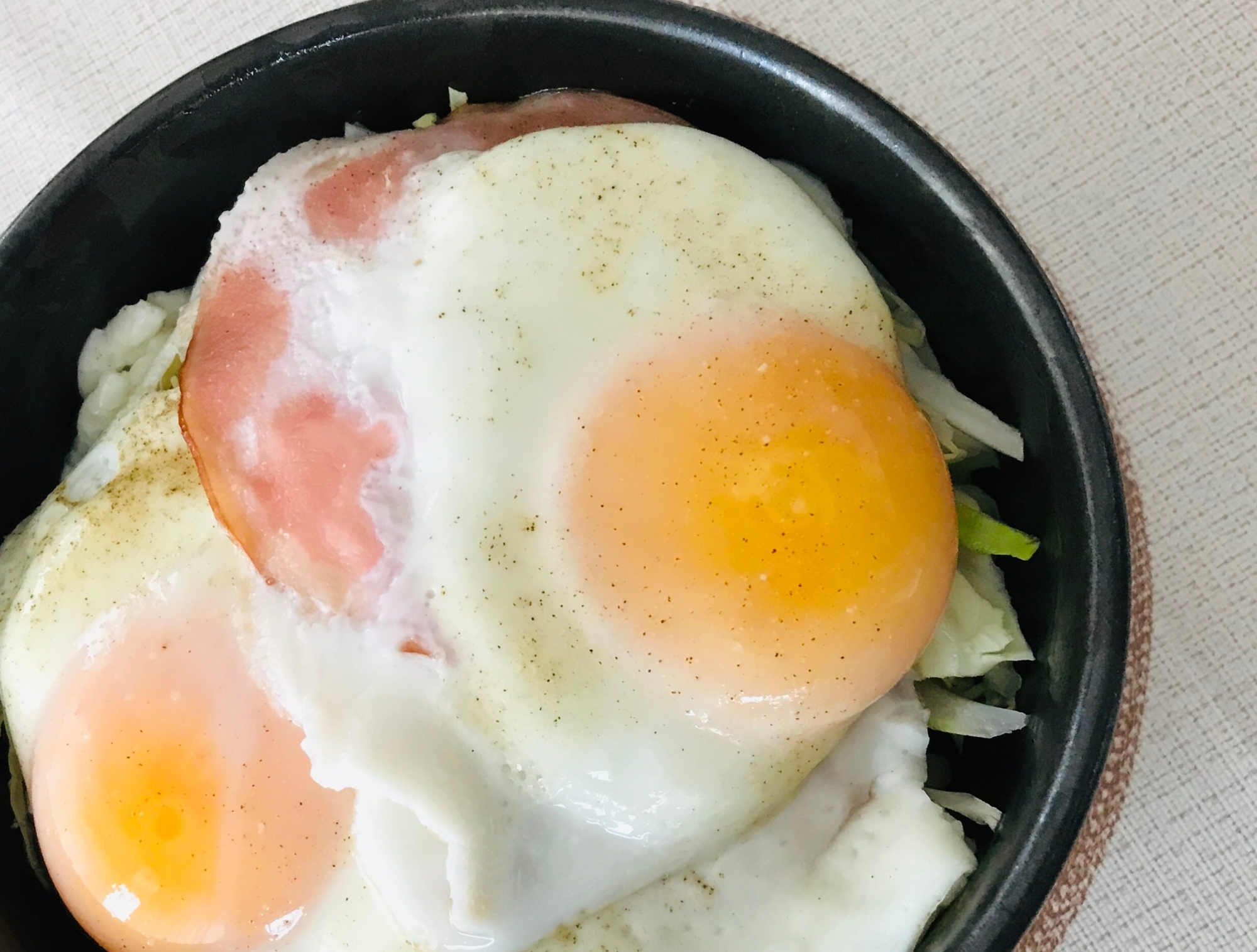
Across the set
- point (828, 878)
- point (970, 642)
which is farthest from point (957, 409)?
point (828, 878)

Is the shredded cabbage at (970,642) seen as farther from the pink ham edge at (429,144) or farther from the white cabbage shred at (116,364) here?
the white cabbage shred at (116,364)

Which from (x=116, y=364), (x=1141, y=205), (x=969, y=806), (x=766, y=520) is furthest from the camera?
(x=1141, y=205)

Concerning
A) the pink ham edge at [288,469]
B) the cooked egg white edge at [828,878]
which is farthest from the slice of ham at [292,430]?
the cooked egg white edge at [828,878]

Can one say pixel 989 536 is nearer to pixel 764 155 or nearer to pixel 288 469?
pixel 764 155

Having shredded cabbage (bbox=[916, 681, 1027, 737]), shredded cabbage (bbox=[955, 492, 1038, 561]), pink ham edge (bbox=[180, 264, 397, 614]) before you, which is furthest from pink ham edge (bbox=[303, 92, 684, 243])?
shredded cabbage (bbox=[916, 681, 1027, 737])

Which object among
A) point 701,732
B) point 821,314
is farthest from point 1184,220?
point 701,732

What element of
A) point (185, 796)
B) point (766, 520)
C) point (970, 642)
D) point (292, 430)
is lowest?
point (970, 642)
